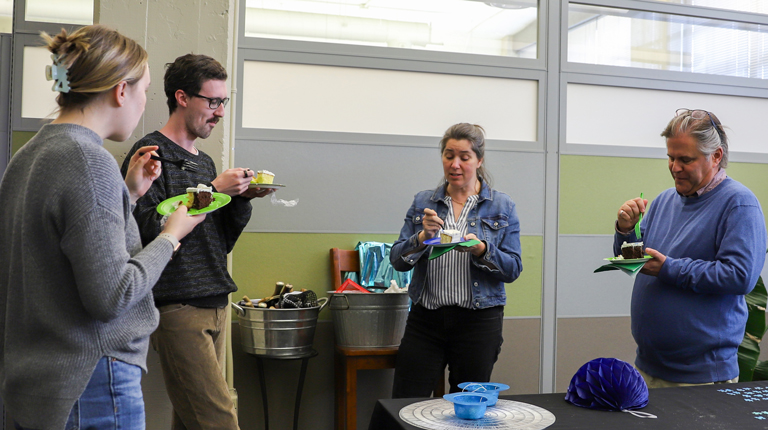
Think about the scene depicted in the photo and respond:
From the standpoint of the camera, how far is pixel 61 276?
1086mm

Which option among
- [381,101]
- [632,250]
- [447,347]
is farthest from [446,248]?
[381,101]

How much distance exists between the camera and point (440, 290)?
2.40 metres

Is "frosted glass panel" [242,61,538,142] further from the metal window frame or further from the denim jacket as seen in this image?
the metal window frame

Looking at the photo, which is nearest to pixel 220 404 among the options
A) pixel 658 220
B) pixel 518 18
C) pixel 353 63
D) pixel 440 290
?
pixel 440 290

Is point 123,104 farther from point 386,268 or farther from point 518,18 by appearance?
point 518,18

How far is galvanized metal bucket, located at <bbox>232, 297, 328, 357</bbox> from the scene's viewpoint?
2.65 metres

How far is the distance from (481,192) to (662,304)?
845mm

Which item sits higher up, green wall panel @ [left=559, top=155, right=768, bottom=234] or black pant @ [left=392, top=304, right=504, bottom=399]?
green wall panel @ [left=559, top=155, right=768, bottom=234]

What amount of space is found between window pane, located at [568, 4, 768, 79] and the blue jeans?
3032 millimetres

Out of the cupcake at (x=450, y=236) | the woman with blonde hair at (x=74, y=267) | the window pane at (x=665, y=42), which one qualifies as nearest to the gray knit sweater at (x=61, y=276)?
the woman with blonde hair at (x=74, y=267)

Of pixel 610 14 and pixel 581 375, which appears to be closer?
pixel 581 375

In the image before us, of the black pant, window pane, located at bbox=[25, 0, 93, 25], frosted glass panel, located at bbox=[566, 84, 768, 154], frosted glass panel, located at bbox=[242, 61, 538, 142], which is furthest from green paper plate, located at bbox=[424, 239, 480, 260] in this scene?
window pane, located at bbox=[25, 0, 93, 25]

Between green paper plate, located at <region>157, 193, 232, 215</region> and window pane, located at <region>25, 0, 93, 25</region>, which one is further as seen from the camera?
window pane, located at <region>25, 0, 93, 25</region>

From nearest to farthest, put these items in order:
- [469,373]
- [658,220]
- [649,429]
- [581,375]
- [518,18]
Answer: [649,429]
[581,375]
[658,220]
[469,373]
[518,18]
